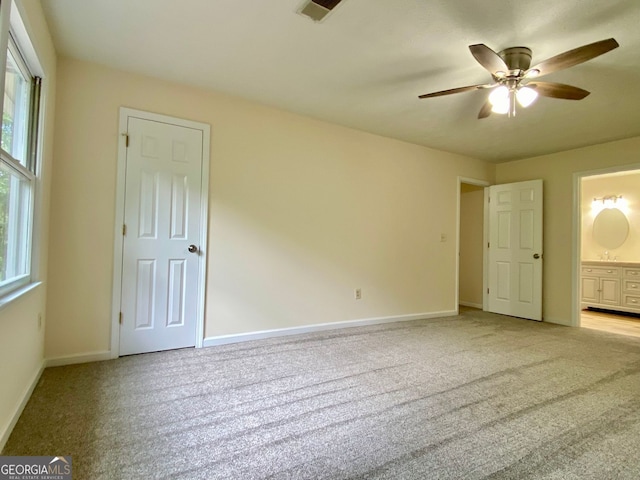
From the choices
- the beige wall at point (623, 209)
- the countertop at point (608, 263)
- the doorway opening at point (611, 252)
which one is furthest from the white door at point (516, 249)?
the beige wall at point (623, 209)

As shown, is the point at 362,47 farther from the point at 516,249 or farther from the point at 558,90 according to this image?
the point at 516,249

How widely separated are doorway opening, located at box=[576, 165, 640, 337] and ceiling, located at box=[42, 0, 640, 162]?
2813 millimetres

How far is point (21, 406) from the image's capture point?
1.85 metres

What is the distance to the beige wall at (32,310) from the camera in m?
1.58

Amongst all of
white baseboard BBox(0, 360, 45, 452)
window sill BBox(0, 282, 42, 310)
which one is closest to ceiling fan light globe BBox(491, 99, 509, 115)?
window sill BBox(0, 282, 42, 310)

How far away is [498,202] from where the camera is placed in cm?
513

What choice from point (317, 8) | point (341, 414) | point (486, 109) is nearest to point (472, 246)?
point (486, 109)

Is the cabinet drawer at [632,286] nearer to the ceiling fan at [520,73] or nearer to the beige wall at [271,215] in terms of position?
the beige wall at [271,215]

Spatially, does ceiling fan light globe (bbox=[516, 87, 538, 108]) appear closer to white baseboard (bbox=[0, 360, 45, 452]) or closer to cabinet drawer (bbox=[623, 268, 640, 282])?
white baseboard (bbox=[0, 360, 45, 452])

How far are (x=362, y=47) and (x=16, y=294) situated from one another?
2536mm

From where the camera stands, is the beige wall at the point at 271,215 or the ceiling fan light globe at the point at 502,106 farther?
the beige wall at the point at 271,215

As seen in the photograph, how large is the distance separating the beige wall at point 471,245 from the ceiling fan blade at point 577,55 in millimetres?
3648

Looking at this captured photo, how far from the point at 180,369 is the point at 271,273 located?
Result: 4.05ft

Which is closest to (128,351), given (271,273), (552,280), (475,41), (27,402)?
(27,402)
